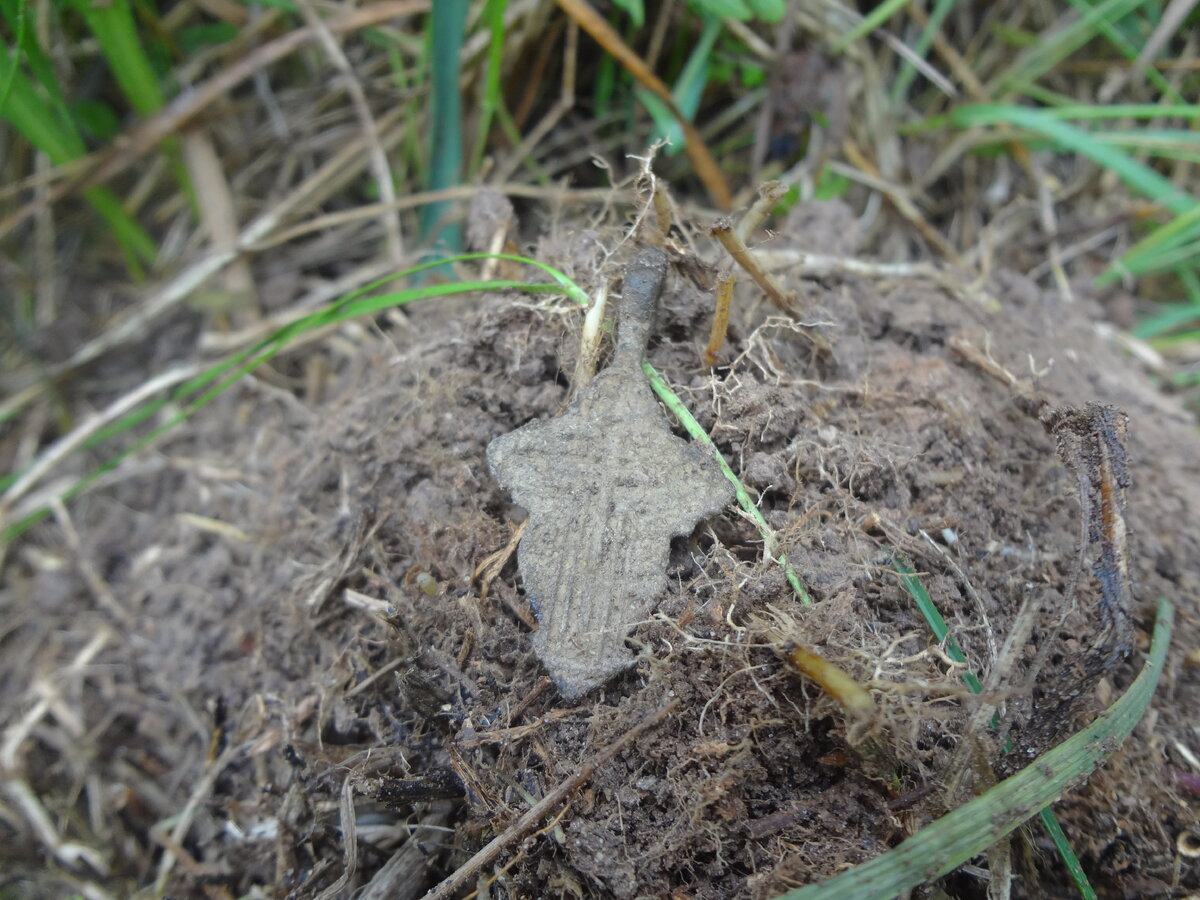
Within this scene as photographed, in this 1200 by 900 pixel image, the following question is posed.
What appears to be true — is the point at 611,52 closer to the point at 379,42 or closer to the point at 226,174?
the point at 379,42

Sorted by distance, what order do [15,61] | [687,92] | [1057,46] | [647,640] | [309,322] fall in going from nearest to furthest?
[647,640] → [309,322] → [15,61] → [687,92] → [1057,46]

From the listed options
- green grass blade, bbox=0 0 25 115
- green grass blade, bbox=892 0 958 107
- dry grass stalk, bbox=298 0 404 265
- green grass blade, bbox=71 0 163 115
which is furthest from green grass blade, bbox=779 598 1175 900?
green grass blade, bbox=71 0 163 115

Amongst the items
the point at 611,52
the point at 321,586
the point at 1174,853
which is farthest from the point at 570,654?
the point at 611,52

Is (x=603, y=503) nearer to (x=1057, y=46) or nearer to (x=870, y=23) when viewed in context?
(x=870, y=23)

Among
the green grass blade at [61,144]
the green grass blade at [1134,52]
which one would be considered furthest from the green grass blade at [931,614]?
the green grass blade at [61,144]

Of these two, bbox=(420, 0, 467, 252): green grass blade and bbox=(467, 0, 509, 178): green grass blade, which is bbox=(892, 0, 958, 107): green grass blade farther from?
bbox=(420, 0, 467, 252): green grass blade

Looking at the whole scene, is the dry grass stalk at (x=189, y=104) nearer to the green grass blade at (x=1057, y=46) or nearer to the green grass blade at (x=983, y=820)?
the green grass blade at (x=1057, y=46)

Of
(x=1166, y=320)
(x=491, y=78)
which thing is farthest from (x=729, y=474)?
(x=1166, y=320)
